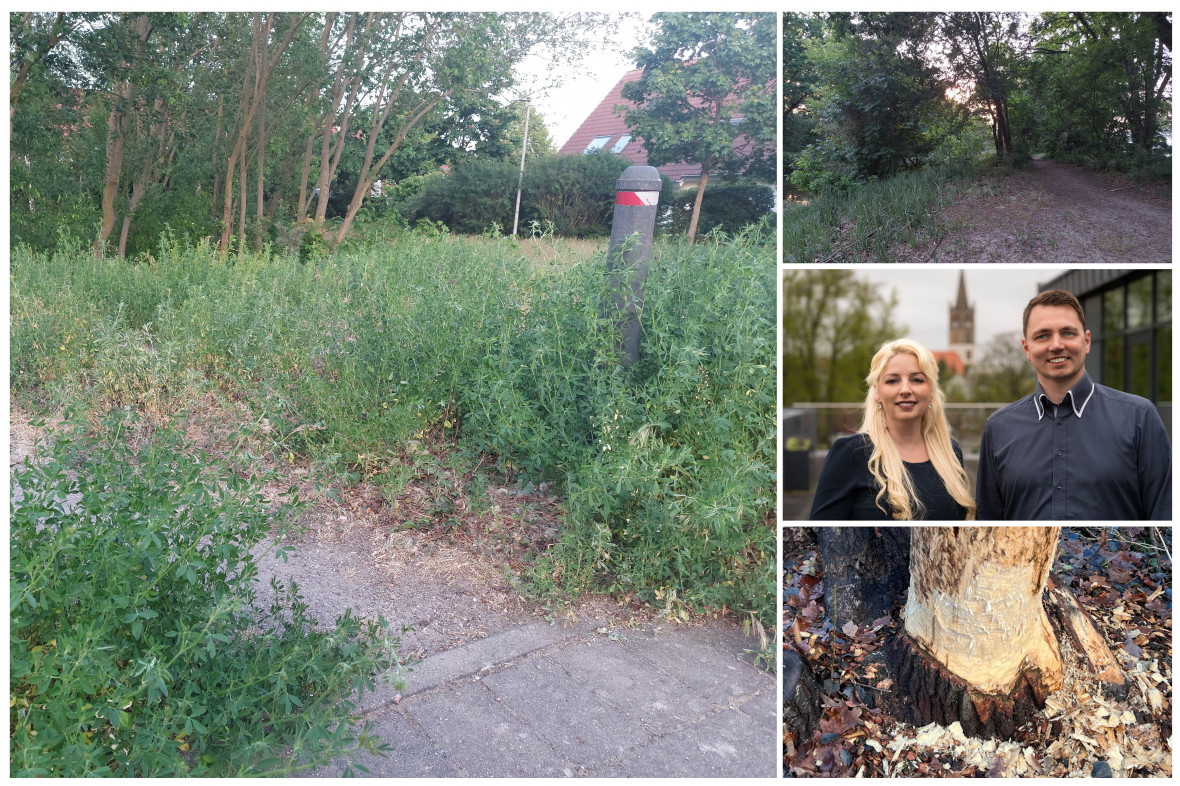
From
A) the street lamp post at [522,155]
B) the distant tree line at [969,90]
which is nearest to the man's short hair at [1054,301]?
the distant tree line at [969,90]

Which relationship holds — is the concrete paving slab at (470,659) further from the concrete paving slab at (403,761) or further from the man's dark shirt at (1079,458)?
the man's dark shirt at (1079,458)

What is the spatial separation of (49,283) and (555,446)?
4.24 metres

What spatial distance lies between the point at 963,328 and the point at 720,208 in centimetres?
305

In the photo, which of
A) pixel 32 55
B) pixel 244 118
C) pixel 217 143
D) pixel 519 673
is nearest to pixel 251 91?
pixel 244 118

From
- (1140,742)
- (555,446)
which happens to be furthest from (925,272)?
(555,446)

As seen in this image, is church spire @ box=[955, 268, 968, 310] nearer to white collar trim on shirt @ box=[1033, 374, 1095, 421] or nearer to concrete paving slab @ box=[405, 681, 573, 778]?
white collar trim on shirt @ box=[1033, 374, 1095, 421]

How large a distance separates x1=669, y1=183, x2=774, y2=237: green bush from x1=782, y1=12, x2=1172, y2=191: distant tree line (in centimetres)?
155

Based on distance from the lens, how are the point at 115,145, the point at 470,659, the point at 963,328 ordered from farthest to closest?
the point at 115,145
the point at 470,659
the point at 963,328

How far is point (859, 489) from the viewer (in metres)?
1.74

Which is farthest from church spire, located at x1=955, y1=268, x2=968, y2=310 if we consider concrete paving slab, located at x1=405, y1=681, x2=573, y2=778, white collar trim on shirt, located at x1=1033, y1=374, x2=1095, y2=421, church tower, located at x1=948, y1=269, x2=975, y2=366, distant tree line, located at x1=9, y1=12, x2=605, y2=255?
distant tree line, located at x1=9, y1=12, x2=605, y2=255

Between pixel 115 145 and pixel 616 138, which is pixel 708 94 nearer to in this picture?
pixel 616 138

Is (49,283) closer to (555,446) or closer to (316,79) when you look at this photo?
(316,79)

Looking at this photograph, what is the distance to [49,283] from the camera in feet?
17.8

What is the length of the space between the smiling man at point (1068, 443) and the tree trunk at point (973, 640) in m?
0.35
